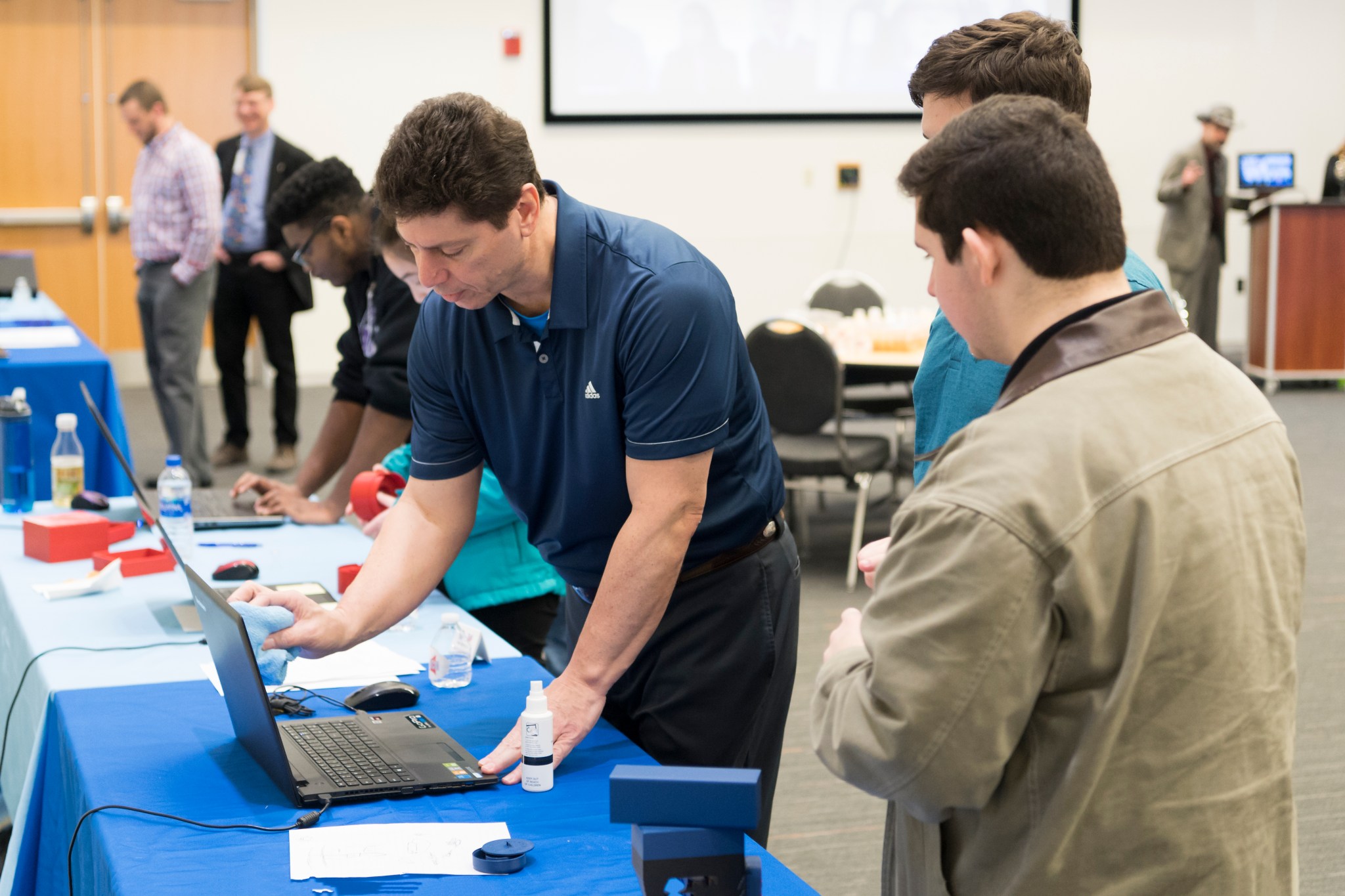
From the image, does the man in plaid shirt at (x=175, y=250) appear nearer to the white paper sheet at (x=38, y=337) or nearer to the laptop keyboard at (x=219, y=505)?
the white paper sheet at (x=38, y=337)

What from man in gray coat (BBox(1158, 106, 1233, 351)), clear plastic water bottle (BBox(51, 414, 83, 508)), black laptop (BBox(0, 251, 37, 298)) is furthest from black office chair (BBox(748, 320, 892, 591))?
man in gray coat (BBox(1158, 106, 1233, 351))

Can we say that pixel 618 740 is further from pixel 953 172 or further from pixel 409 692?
pixel 953 172

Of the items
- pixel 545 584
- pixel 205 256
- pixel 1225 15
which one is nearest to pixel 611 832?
pixel 545 584

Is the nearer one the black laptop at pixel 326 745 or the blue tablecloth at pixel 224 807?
the blue tablecloth at pixel 224 807

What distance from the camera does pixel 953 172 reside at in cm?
95

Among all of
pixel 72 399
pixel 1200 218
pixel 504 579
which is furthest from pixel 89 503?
pixel 1200 218

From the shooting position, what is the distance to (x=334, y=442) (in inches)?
121

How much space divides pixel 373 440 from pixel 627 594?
4.43 feet

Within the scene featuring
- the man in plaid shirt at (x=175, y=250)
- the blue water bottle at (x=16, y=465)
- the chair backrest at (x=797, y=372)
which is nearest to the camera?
the blue water bottle at (x=16, y=465)

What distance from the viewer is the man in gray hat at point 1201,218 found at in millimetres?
8445

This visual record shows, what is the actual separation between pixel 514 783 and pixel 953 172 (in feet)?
2.88

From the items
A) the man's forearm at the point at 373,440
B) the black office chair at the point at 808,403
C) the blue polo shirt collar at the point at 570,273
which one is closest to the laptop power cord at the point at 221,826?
the blue polo shirt collar at the point at 570,273

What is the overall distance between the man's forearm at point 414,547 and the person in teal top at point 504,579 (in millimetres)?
369

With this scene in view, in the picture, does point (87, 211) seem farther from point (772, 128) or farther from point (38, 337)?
point (772, 128)
